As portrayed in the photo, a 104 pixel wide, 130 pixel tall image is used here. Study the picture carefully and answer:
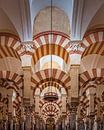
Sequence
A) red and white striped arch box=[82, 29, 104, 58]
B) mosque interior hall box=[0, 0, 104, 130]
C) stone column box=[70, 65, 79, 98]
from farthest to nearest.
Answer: red and white striped arch box=[82, 29, 104, 58], stone column box=[70, 65, 79, 98], mosque interior hall box=[0, 0, 104, 130]

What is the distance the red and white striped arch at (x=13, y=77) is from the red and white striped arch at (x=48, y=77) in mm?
459

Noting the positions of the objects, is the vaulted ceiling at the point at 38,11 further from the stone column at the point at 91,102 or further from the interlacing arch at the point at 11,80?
the stone column at the point at 91,102

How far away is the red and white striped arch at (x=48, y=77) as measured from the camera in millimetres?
10414

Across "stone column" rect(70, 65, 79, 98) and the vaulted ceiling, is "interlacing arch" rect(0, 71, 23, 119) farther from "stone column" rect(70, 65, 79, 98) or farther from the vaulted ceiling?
"stone column" rect(70, 65, 79, 98)

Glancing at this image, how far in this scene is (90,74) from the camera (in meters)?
10.2

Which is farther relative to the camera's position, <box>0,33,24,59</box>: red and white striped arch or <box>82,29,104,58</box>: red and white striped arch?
<box>0,33,24,59</box>: red and white striped arch

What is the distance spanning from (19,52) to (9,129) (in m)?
5.91

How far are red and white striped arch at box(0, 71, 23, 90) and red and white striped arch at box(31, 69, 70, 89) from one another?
0.46m

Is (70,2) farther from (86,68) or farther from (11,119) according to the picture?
(11,119)

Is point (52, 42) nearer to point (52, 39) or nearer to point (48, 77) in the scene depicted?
point (52, 39)

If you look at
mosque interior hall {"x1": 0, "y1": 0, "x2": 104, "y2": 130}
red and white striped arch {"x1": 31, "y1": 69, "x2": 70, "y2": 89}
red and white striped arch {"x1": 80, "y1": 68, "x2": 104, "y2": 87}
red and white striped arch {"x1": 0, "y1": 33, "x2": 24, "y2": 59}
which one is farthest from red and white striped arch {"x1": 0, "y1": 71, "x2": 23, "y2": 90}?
red and white striped arch {"x1": 80, "y1": 68, "x2": 104, "y2": 87}

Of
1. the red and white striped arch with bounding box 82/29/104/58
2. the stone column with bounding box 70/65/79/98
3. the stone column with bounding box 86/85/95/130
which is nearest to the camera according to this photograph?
the stone column with bounding box 70/65/79/98

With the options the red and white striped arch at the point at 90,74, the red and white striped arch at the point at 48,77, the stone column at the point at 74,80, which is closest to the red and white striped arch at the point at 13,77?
the red and white striped arch at the point at 48,77

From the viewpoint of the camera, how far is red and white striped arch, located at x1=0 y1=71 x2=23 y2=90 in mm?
9859
